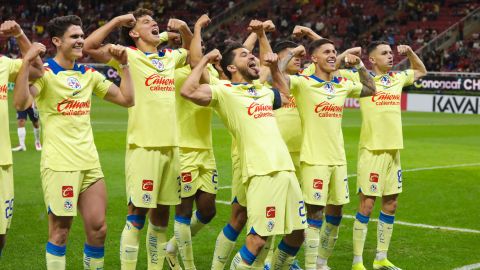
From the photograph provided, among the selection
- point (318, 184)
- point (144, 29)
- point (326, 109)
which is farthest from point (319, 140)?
point (144, 29)

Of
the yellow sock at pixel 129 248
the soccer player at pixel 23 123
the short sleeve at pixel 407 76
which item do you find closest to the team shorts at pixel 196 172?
the yellow sock at pixel 129 248

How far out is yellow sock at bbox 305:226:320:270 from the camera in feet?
27.2

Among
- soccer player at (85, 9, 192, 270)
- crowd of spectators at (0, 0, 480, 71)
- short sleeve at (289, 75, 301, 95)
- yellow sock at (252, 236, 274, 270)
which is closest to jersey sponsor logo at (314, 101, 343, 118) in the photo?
short sleeve at (289, 75, 301, 95)

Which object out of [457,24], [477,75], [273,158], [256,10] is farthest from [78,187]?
[256,10]

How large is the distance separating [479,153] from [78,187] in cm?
1545

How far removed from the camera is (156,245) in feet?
26.7

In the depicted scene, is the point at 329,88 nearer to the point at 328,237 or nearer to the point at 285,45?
the point at 285,45

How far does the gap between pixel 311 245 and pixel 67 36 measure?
3.35m

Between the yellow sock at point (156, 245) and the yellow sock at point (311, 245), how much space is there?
4.98 feet

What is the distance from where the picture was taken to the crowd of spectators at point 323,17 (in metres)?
41.5

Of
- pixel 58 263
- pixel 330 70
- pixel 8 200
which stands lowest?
pixel 58 263

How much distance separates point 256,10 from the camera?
159ft

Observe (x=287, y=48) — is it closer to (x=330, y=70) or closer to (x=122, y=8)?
(x=330, y=70)

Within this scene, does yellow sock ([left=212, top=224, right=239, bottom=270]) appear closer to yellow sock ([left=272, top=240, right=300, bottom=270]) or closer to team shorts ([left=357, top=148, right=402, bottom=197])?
yellow sock ([left=272, top=240, right=300, bottom=270])
